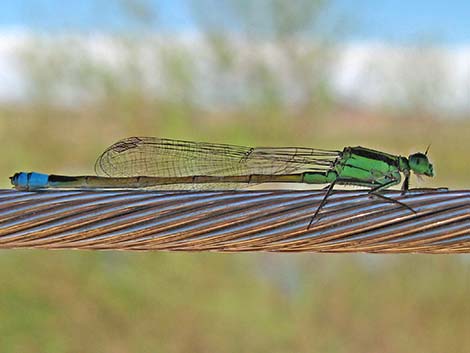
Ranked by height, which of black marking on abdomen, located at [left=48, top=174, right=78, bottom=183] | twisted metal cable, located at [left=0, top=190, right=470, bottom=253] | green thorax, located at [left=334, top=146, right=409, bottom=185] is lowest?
twisted metal cable, located at [left=0, top=190, right=470, bottom=253]

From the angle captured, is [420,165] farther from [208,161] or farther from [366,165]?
[208,161]

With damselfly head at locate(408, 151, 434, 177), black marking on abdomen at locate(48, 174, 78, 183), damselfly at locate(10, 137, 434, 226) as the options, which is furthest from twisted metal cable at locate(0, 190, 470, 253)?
damselfly head at locate(408, 151, 434, 177)

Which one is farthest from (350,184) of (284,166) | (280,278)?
(280,278)

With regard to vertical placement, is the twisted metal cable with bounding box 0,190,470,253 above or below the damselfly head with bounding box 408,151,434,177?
below

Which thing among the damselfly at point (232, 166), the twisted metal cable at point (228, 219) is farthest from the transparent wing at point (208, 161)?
the twisted metal cable at point (228, 219)

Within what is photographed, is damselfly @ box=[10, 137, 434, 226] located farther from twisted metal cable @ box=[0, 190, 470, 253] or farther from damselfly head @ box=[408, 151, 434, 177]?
twisted metal cable @ box=[0, 190, 470, 253]

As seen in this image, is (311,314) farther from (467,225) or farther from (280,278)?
(467,225)
